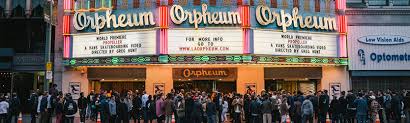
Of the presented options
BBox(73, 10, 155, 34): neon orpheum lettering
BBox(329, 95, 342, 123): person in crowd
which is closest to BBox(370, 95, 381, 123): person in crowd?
BBox(329, 95, 342, 123): person in crowd

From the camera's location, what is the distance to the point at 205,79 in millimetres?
34969

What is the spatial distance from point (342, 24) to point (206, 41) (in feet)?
31.5

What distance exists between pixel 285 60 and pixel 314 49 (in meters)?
2.32

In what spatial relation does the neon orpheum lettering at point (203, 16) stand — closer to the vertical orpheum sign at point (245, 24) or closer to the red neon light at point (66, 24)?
the vertical orpheum sign at point (245, 24)

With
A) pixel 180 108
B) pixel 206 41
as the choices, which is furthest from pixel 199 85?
pixel 180 108

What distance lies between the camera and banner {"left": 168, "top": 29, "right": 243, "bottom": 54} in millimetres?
31234

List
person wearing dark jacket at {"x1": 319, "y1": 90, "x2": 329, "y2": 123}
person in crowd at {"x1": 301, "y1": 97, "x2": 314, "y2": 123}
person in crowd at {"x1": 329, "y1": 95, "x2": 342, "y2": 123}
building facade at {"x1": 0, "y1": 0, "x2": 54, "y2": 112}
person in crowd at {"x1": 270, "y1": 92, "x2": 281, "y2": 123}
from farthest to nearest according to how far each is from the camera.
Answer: building facade at {"x1": 0, "y1": 0, "x2": 54, "y2": 112}
person in crowd at {"x1": 270, "y1": 92, "x2": 281, "y2": 123}
person in crowd at {"x1": 329, "y1": 95, "x2": 342, "y2": 123}
person wearing dark jacket at {"x1": 319, "y1": 90, "x2": 329, "y2": 123}
person in crowd at {"x1": 301, "y1": 97, "x2": 314, "y2": 123}

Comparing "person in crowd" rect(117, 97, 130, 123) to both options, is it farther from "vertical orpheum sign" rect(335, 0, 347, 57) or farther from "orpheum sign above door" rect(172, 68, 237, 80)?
"vertical orpheum sign" rect(335, 0, 347, 57)

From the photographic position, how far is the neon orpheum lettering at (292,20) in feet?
104

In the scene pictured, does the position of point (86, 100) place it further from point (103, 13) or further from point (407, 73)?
point (407, 73)

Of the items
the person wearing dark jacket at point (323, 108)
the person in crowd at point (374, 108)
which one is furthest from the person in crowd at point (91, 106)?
the person in crowd at point (374, 108)

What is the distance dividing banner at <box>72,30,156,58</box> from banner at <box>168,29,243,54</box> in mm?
1459

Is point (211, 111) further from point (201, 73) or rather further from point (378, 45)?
point (378, 45)

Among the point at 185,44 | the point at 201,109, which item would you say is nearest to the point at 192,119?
the point at 201,109
